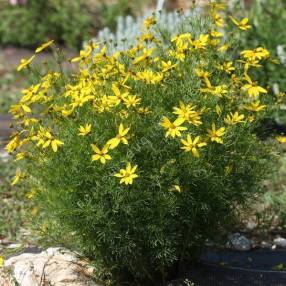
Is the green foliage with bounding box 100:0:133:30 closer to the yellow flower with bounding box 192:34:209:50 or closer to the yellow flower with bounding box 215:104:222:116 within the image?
the yellow flower with bounding box 192:34:209:50

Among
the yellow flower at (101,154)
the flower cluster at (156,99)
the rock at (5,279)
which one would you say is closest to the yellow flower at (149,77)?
the flower cluster at (156,99)

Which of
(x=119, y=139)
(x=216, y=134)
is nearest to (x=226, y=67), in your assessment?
(x=216, y=134)

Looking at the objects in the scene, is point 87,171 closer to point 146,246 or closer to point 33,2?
point 146,246

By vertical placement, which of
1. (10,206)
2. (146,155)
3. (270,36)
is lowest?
(10,206)

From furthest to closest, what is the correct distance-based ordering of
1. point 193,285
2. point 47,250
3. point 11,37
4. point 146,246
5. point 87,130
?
1. point 11,37
2. point 47,250
3. point 193,285
4. point 146,246
5. point 87,130

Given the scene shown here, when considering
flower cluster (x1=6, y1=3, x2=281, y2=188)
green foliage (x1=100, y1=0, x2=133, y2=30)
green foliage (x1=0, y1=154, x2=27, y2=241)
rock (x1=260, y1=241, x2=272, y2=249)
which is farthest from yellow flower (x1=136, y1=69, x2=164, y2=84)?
green foliage (x1=100, y1=0, x2=133, y2=30)

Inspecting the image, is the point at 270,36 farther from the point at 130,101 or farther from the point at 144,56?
the point at 130,101

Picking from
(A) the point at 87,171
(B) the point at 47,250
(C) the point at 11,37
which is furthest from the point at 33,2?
(A) the point at 87,171
